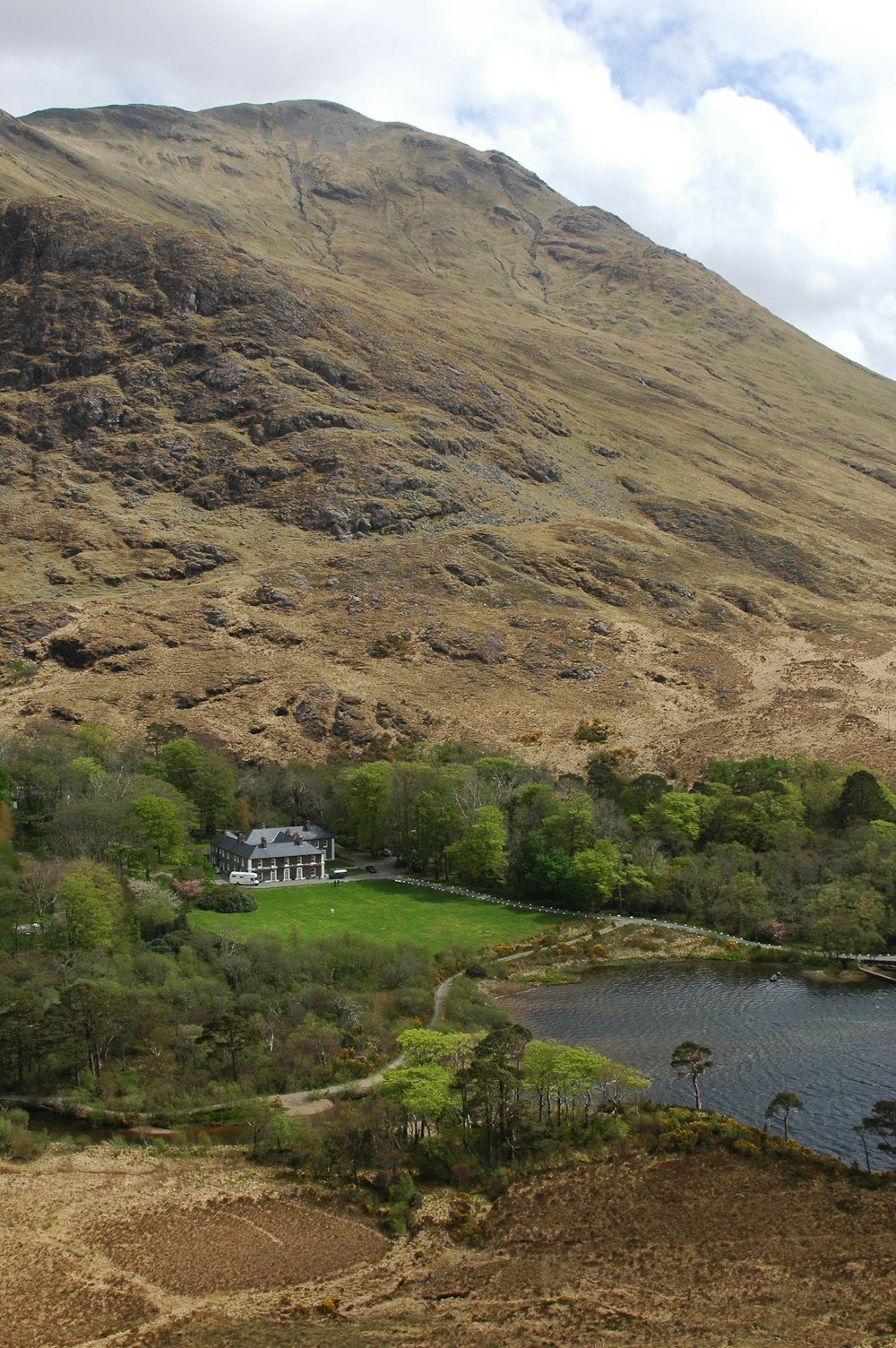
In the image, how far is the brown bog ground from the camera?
2722 cm

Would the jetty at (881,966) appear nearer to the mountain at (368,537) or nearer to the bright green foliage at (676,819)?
the bright green foliage at (676,819)

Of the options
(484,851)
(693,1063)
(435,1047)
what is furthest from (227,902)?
(693,1063)

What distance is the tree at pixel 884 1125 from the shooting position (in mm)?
35406

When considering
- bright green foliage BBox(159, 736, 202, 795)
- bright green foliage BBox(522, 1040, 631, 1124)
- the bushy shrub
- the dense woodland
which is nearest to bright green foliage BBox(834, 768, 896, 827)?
the dense woodland

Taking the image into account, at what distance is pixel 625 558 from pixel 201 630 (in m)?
58.6

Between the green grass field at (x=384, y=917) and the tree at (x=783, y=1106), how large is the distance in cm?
2389

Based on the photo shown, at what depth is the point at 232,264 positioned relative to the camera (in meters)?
174

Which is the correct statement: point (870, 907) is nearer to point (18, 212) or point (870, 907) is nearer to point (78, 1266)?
point (78, 1266)

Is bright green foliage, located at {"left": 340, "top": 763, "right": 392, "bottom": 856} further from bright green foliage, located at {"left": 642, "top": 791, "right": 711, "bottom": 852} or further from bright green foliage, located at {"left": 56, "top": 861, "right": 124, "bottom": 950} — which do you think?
bright green foliage, located at {"left": 56, "top": 861, "right": 124, "bottom": 950}

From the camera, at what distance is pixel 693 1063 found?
133ft

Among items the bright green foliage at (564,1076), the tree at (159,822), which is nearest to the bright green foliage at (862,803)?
the bright green foliage at (564,1076)

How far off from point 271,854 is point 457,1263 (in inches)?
1849

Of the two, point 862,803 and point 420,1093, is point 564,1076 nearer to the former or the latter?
point 420,1093

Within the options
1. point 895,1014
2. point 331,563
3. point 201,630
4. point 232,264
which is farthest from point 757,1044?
point 232,264
